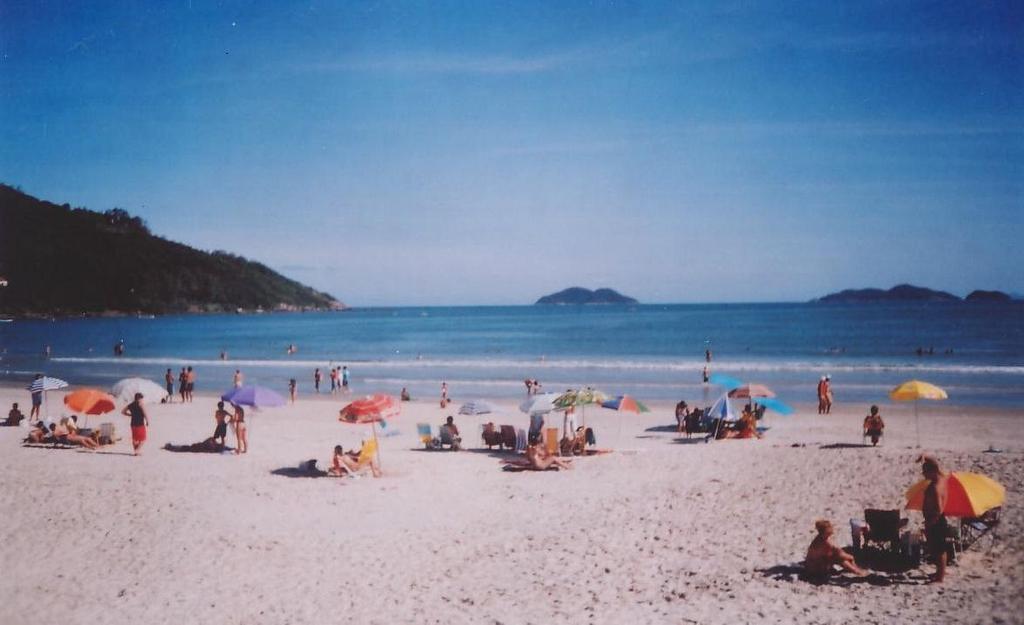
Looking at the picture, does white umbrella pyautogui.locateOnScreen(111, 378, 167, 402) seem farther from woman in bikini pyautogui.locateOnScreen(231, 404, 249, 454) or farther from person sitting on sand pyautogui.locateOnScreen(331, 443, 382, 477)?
person sitting on sand pyautogui.locateOnScreen(331, 443, 382, 477)

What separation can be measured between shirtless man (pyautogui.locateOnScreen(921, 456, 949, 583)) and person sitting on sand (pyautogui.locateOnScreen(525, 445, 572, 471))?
7.38m

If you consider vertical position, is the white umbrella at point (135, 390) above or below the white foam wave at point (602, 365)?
above

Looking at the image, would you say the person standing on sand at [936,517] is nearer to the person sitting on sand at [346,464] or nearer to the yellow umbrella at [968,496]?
the yellow umbrella at [968,496]

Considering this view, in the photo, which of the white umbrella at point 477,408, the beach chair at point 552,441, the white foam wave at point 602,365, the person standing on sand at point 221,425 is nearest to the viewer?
the beach chair at point 552,441

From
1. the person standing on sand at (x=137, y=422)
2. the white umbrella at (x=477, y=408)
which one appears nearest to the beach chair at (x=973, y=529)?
the white umbrella at (x=477, y=408)

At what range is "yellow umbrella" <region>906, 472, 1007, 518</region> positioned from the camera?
773 cm

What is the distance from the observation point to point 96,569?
8.80 meters

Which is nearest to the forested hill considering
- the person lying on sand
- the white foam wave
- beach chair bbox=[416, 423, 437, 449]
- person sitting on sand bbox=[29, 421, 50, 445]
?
the white foam wave

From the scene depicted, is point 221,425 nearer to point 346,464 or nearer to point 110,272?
point 346,464

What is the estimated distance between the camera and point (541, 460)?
560 inches

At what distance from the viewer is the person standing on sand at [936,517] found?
7.70 metres

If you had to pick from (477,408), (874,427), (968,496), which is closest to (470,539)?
(968,496)

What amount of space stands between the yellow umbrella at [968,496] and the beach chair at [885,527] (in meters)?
0.30

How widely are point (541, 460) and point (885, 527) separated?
7041mm
